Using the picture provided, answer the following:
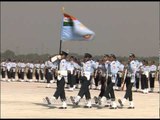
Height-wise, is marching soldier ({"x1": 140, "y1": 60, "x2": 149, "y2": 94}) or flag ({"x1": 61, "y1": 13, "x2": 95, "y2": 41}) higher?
flag ({"x1": 61, "y1": 13, "x2": 95, "y2": 41})

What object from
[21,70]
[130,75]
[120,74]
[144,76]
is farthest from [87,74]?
[21,70]

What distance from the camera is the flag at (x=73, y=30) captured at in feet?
59.9

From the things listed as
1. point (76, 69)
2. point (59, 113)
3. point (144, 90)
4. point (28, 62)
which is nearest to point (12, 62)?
point (28, 62)

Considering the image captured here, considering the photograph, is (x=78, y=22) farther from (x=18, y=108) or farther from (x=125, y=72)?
(x=18, y=108)

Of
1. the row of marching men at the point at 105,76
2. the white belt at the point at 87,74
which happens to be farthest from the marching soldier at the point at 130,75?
the white belt at the point at 87,74

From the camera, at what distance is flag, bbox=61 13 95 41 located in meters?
18.2

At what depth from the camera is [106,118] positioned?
14.1m

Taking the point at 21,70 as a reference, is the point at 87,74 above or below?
below

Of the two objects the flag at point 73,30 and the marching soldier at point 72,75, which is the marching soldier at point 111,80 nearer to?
the flag at point 73,30

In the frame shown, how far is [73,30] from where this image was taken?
60.8 ft

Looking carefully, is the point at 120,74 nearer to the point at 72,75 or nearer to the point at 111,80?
the point at 72,75

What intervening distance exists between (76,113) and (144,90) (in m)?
12.8

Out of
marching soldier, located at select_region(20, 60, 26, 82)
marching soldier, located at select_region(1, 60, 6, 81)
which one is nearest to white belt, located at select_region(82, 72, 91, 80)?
marching soldier, located at select_region(20, 60, 26, 82)

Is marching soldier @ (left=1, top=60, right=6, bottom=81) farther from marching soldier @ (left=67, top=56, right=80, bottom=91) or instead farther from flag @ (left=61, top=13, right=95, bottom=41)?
flag @ (left=61, top=13, right=95, bottom=41)
